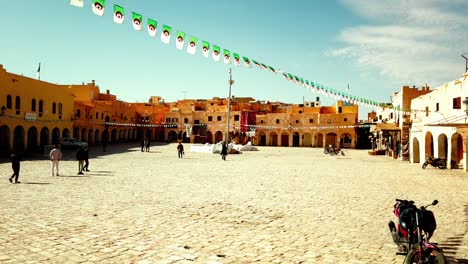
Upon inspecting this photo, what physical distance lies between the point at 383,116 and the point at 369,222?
149ft

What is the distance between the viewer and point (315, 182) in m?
16.3

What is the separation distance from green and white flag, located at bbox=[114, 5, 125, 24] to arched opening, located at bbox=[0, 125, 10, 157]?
21616 millimetres

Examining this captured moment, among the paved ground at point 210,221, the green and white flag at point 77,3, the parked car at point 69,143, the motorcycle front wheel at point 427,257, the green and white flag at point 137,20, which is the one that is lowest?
the paved ground at point 210,221

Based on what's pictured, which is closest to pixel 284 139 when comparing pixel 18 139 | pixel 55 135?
pixel 55 135

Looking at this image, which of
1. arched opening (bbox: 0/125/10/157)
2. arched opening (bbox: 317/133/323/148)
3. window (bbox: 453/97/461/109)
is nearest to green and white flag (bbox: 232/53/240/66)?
window (bbox: 453/97/461/109)

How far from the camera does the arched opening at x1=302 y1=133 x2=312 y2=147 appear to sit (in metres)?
63.7

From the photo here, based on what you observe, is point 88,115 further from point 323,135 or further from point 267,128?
point 323,135

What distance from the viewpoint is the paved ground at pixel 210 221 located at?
6410 mm

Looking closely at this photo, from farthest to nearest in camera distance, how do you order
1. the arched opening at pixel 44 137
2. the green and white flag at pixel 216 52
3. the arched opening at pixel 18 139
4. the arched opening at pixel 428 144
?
the arched opening at pixel 44 137, the arched opening at pixel 18 139, the arched opening at pixel 428 144, the green and white flag at pixel 216 52

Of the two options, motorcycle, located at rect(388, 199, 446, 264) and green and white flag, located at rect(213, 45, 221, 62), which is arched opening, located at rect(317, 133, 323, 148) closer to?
green and white flag, located at rect(213, 45, 221, 62)

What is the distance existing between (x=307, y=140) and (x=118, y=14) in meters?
53.9

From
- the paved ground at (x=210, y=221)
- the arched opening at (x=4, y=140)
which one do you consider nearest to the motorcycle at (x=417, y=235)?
the paved ground at (x=210, y=221)

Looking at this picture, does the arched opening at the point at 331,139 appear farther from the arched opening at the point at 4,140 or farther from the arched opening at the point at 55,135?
the arched opening at the point at 4,140

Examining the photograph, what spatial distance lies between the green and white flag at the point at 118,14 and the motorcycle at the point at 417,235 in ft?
38.8
